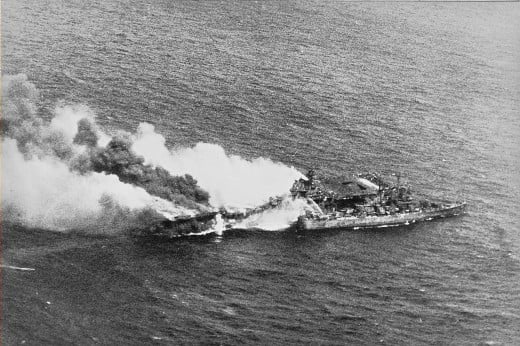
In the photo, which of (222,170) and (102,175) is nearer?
(102,175)

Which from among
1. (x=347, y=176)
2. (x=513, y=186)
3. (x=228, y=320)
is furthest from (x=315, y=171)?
(x=228, y=320)

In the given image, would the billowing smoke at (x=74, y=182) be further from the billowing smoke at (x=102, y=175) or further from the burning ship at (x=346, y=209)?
the burning ship at (x=346, y=209)

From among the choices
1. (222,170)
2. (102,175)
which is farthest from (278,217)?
(102,175)

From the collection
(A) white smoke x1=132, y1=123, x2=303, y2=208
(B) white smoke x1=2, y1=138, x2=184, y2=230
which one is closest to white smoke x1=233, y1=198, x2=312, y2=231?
(A) white smoke x1=132, y1=123, x2=303, y2=208

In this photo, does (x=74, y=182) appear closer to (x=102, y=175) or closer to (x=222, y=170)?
(x=102, y=175)

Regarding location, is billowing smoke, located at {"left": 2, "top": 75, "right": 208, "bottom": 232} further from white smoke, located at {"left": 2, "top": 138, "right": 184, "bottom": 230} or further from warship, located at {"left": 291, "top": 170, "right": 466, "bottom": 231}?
warship, located at {"left": 291, "top": 170, "right": 466, "bottom": 231}

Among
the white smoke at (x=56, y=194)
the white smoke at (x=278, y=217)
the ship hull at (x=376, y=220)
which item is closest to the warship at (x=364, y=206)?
the ship hull at (x=376, y=220)

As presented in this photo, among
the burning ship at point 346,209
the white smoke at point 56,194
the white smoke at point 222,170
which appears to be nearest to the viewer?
the white smoke at point 56,194

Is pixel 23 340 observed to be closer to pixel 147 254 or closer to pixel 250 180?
pixel 147 254
